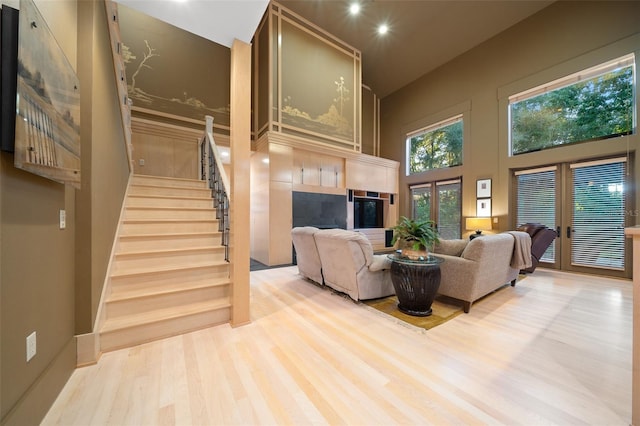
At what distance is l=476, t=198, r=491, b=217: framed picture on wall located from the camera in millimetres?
5809

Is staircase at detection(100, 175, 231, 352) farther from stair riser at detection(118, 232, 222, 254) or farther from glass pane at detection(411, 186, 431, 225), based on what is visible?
glass pane at detection(411, 186, 431, 225)

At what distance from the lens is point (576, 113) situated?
478 centimetres

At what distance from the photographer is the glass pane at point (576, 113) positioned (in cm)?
429

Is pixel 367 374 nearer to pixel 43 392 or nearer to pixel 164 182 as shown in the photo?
pixel 43 392

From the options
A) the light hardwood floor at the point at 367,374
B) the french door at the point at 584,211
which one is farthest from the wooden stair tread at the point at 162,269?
the french door at the point at 584,211

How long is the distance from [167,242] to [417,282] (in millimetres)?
2876

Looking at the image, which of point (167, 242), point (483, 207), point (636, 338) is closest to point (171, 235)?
point (167, 242)

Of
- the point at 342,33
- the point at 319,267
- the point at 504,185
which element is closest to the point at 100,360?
the point at 319,267

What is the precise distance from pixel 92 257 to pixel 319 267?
8.23ft

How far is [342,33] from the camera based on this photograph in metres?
6.37

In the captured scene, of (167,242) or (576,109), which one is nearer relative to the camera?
(167,242)

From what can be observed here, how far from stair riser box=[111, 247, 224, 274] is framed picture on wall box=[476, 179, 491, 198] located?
6143mm

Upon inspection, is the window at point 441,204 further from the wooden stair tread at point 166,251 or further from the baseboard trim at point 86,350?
the baseboard trim at point 86,350

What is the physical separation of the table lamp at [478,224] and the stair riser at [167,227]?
18.1 feet
